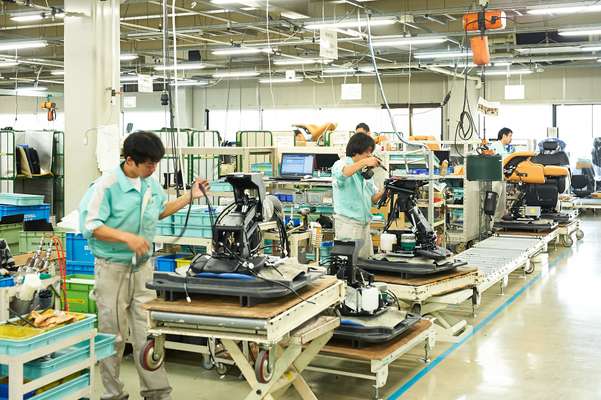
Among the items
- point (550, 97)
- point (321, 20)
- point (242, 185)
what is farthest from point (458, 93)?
point (242, 185)

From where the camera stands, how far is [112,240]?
12.0 ft

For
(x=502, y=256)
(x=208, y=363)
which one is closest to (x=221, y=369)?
(x=208, y=363)

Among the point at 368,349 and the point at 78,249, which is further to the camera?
the point at 78,249

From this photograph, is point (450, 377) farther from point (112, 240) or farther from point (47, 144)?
point (47, 144)

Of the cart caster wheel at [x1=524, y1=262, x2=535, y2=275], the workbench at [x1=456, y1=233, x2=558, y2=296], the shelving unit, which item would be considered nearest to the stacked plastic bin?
the workbench at [x1=456, y1=233, x2=558, y2=296]

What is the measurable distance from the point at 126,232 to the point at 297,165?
4.58 m

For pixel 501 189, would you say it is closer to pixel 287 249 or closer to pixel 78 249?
pixel 78 249

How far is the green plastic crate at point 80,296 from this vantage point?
5082 mm

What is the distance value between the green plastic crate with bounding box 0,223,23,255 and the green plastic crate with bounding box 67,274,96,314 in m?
2.08

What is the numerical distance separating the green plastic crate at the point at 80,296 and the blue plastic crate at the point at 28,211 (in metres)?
2.23

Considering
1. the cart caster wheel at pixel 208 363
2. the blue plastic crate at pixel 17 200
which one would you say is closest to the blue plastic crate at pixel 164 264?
the cart caster wheel at pixel 208 363

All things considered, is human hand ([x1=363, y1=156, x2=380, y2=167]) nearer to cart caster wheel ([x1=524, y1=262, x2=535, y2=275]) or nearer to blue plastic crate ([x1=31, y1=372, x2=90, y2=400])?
blue plastic crate ([x1=31, y1=372, x2=90, y2=400])

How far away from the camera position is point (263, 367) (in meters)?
3.20

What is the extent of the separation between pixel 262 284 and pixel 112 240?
916 millimetres
